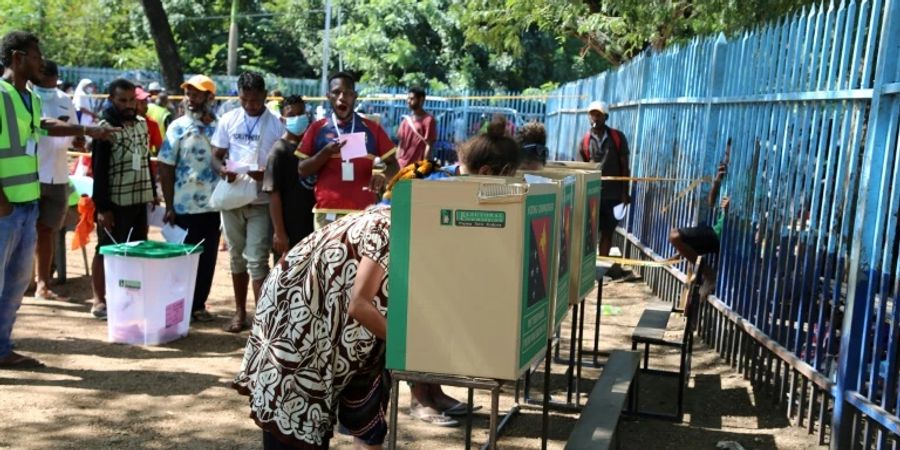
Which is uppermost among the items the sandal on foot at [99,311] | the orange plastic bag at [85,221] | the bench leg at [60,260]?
the orange plastic bag at [85,221]

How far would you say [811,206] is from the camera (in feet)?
19.0

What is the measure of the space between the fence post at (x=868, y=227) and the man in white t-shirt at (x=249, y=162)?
4186 millimetres

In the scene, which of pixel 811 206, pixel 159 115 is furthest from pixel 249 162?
pixel 159 115

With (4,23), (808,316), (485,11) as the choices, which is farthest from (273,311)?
(4,23)

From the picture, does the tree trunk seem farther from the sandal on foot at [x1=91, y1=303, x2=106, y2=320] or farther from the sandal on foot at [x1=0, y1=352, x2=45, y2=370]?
the sandal on foot at [x1=0, y1=352, x2=45, y2=370]

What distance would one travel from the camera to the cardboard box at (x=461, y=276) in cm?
292

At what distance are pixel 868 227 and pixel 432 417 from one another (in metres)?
2.56

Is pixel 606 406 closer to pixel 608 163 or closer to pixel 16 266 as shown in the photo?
pixel 16 266

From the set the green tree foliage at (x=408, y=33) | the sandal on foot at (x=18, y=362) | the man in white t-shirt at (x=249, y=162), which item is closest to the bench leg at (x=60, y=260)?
the man in white t-shirt at (x=249, y=162)

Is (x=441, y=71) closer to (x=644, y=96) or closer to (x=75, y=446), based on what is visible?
(x=644, y=96)

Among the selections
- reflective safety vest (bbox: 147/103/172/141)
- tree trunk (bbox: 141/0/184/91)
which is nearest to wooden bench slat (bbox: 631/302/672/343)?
reflective safety vest (bbox: 147/103/172/141)

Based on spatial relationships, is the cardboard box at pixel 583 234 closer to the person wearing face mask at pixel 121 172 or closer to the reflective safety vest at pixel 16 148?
the reflective safety vest at pixel 16 148

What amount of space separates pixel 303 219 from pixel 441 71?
28.5 metres

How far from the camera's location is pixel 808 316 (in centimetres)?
571
